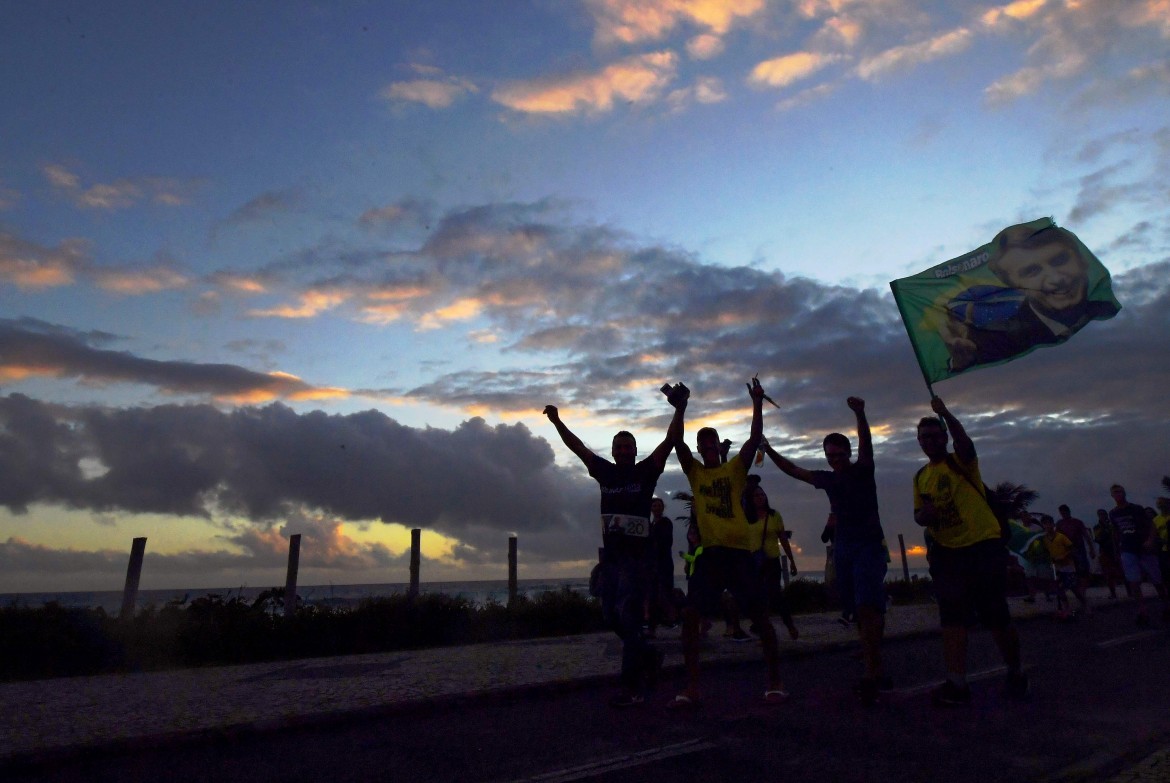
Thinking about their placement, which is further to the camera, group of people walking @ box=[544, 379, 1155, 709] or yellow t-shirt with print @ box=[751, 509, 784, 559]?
yellow t-shirt with print @ box=[751, 509, 784, 559]

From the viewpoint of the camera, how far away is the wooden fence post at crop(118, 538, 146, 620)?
13242 millimetres

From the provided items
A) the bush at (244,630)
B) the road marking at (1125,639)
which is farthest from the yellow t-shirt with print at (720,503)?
the bush at (244,630)

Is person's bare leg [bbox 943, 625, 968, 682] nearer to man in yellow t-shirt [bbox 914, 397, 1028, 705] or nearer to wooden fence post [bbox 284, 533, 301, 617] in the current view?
man in yellow t-shirt [bbox 914, 397, 1028, 705]

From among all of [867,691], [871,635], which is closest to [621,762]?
[867,691]

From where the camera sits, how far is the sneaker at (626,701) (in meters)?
5.86

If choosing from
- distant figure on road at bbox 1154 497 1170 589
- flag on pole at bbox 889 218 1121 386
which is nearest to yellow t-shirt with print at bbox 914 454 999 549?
flag on pole at bbox 889 218 1121 386

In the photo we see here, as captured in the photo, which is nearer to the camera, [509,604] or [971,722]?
[971,722]

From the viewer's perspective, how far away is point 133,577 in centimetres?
1366

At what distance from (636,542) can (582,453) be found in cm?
87

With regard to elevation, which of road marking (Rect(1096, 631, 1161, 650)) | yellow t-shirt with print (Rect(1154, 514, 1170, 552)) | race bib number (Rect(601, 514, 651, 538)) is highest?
yellow t-shirt with print (Rect(1154, 514, 1170, 552))

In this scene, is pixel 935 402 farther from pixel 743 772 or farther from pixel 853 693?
pixel 743 772

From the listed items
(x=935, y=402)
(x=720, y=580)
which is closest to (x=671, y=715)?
(x=720, y=580)

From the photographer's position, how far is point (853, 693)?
5.96 m

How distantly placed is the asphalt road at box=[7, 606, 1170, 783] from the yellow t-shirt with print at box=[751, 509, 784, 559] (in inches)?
133
